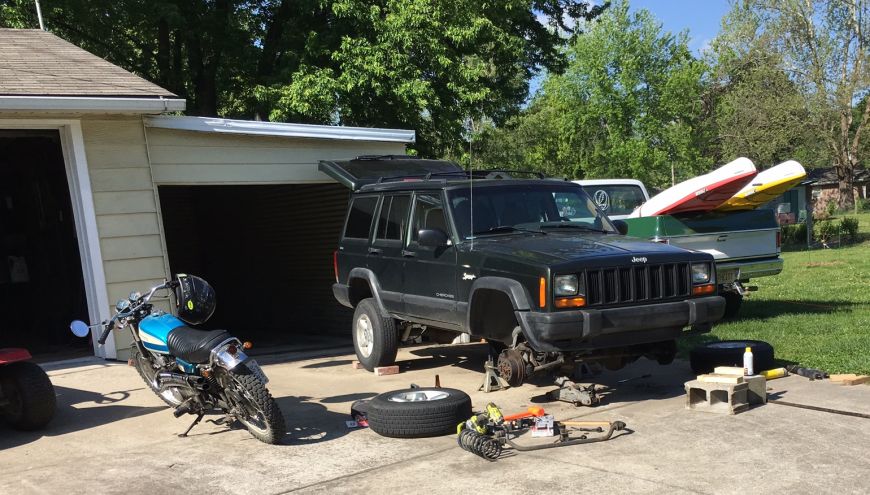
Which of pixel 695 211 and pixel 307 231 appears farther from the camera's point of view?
pixel 307 231

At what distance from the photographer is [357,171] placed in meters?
10.2

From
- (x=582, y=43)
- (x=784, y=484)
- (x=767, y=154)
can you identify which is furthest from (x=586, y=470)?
(x=582, y=43)

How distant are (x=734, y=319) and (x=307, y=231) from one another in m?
6.94

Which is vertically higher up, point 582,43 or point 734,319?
point 582,43

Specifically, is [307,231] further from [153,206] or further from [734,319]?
[734,319]

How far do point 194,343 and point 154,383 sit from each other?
3.02 ft

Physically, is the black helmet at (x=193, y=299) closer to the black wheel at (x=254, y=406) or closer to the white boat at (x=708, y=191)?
the black wheel at (x=254, y=406)

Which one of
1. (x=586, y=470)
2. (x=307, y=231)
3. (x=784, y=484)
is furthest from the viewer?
(x=307, y=231)

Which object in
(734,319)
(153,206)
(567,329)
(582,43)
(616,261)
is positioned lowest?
(734,319)

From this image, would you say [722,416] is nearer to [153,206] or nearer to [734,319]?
[734,319]

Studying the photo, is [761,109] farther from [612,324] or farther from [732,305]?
[612,324]

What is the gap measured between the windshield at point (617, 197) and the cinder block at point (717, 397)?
6.83 metres

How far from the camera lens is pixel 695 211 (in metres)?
10.3

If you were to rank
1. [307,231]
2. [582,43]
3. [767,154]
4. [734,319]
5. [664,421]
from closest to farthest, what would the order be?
[664,421], [734,319], [307,231], [767,154], [582,43]
